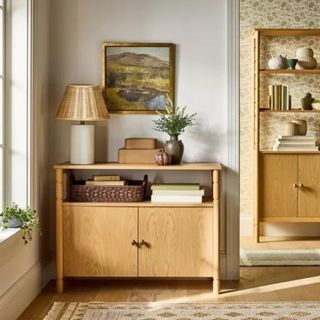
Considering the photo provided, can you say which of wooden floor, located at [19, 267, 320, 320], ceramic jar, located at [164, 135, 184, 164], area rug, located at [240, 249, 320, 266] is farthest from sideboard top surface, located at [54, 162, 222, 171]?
area rug, located at [240, 249, 320, 266]

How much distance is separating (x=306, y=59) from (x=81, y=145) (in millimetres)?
2698

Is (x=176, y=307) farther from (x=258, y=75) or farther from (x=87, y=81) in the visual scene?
(x=258, y=75)

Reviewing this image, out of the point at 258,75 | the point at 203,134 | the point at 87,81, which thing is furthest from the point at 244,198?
the point at 87,81

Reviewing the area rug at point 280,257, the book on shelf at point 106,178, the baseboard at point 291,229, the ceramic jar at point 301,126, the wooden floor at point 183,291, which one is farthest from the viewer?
the baseboard at point 291,229

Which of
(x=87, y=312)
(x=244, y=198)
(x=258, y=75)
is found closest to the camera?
(x=87, y=312)

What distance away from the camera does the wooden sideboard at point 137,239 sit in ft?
12.9

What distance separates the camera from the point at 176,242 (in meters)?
3.93

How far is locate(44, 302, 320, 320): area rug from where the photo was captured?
3.42m

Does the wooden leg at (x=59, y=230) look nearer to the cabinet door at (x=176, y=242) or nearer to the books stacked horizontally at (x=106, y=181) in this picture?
the books stacked horizontally at (x=106, y=181)

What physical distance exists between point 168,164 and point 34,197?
849mm

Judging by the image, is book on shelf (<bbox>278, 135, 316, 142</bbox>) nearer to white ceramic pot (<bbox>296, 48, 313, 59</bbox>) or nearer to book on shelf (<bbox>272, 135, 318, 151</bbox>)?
book on shelf (<bbox>272, 135, 318, 151</bbox>)

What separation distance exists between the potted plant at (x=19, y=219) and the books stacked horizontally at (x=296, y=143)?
287 centimetres

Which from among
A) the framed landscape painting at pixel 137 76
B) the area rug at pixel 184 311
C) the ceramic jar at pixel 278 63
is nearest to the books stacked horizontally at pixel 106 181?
the framed landscape painting at pixel 137 76

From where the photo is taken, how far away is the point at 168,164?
3.95 meters
